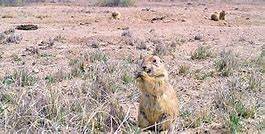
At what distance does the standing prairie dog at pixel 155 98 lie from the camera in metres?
5.27

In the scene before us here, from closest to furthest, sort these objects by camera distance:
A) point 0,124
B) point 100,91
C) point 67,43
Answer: point 0,124
point 100,91
point 67,43

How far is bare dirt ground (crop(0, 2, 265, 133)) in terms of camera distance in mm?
5309

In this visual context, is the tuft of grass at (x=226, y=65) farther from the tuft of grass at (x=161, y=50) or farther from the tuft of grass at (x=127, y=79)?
the tuft of grass at (x=161, y=50)

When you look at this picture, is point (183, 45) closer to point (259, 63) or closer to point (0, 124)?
point (259, 63)

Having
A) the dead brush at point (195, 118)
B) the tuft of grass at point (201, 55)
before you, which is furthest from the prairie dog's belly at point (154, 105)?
the tuft of grass at point (201, 55)

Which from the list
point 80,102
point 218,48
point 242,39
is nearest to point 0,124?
point 80,102

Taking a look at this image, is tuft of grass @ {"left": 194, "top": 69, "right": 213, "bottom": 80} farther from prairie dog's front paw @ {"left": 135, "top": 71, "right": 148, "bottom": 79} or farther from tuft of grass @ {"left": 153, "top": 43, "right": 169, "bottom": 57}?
prairie dog's front paw @ {"left": 135, "top": 71, "right": 148, "bottom": 79}

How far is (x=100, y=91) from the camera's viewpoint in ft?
22.8

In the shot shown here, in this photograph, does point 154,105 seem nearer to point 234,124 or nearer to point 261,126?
point 234,124

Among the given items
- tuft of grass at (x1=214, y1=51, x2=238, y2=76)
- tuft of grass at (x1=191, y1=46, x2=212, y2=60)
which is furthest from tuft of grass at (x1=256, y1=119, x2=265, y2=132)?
tuft of grass at (x1=191, y1=46, x2=212, y2=60)

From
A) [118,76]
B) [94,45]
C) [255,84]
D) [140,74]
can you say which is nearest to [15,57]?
[94,45]

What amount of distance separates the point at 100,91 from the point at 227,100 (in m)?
1.70

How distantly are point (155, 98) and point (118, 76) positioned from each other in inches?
104

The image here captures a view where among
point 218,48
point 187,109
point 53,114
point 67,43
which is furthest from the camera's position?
point 67,43
